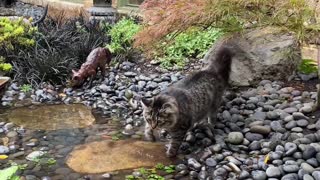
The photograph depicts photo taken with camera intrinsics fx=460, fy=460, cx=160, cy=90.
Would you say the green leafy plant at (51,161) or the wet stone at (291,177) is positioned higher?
the wet stone at (291,177)

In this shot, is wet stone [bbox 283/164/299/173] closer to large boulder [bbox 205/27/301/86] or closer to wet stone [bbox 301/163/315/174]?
wet stone [bbox 301/163/315/174]

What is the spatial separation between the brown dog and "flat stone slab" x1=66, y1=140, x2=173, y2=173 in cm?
198

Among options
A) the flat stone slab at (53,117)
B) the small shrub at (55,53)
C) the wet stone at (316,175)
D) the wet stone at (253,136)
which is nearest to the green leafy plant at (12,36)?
the small shrub at (55,53)

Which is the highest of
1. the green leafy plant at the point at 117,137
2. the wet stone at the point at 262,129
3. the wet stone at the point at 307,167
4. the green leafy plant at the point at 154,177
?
the wet stone at the point at 262,129

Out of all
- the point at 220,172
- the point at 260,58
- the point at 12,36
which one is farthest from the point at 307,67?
the point at 12,36

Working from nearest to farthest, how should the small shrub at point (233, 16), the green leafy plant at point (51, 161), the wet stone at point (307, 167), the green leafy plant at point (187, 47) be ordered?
the wet stone at point (307, 167), the green leafy plant at point (51, 161), the small shrub at point (233, 16), the green leafy plant at point (187, 47)

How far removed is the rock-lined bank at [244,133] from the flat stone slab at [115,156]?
0.46 ft

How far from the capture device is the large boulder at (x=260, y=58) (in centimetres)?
561

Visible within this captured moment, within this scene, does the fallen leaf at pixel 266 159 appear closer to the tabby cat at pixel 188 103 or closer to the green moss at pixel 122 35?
the tabby cat at pixel 188 103

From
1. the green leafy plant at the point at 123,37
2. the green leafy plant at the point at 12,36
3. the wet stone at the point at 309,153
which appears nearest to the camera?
the wet stone at the point at 309,153

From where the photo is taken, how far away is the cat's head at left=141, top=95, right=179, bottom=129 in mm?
4043

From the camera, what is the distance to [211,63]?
4.98 m

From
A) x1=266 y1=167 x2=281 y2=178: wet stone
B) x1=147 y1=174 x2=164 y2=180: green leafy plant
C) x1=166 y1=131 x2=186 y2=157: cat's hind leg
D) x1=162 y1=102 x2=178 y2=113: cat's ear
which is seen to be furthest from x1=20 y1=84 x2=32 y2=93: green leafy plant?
x1=266 y1=167 x2=281 y2=178: wet stone

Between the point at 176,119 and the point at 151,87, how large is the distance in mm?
2081
